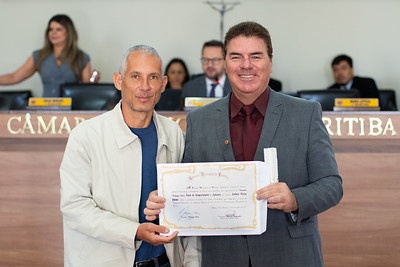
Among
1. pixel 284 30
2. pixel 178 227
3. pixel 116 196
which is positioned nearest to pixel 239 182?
pixel 178 227

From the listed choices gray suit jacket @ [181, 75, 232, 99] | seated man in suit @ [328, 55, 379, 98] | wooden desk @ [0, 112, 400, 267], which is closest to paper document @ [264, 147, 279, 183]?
wooden desk @ [0, 112, 400, 267]

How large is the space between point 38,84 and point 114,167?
454cm

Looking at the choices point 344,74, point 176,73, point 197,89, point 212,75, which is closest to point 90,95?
point 197,89

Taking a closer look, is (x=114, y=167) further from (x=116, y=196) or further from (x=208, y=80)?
(x=208, y=80)

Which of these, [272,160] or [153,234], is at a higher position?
[272,160]

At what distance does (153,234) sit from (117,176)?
0.21 m

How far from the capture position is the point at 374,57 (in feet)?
19.8

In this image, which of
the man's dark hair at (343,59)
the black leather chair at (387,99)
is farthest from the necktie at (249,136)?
the man's dark hair at (343,59)

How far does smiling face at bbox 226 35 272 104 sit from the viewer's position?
1829 millimetres

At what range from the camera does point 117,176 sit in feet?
6.22

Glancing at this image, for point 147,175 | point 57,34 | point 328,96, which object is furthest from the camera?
point 57,34

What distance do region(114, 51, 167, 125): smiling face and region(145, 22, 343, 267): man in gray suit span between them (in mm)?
215

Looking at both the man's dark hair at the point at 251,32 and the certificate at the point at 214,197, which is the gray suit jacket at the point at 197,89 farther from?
the certificate at the point at 214,197

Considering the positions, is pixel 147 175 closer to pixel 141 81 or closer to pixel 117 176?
pixel 117 176
